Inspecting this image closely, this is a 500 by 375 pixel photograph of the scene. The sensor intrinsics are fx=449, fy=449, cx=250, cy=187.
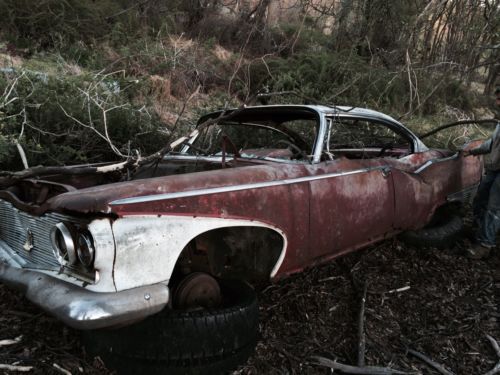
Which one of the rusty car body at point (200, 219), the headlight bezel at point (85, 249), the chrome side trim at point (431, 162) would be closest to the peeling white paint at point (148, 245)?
the rusty car body at point (200, 219)

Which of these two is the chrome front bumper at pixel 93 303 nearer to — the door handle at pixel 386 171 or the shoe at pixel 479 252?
the door handle at pixel 386 171

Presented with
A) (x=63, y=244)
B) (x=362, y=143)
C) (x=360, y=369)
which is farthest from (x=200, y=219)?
(x=362, y=143)

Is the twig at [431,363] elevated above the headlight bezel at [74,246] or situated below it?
below

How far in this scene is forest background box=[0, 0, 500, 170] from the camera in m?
5.24

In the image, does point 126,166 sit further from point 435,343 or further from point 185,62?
point 185,62

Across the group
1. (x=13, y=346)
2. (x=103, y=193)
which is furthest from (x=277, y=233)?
(x=13, y=346)

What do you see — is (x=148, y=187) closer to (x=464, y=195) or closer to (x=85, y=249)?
(x=85, y=249)

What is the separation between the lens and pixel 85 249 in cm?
212

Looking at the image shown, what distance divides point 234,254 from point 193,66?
663 centimetres

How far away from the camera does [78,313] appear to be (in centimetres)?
196

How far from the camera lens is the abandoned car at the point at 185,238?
6.79 ft

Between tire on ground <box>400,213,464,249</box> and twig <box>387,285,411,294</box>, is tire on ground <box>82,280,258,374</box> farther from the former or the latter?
tire on ground <box>400,213,464,249</box>

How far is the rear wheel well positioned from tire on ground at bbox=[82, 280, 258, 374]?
341mm

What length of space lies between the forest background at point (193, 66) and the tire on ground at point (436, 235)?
1654 millimetres
